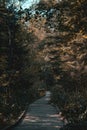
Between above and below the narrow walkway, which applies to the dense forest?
above

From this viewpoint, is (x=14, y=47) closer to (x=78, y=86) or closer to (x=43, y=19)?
(x=78, y=86)

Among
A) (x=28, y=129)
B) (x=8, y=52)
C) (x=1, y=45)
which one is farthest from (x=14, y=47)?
(x=28, y=129)

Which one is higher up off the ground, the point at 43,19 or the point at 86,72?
the point at 43,19

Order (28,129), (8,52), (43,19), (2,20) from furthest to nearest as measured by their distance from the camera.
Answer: (8,52) → (2,20) → (28,129) → (43,19)

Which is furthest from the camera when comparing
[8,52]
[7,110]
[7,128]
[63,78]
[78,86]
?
[63,78]

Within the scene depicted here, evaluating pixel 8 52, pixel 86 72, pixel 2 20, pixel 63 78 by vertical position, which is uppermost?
pixel 2 20

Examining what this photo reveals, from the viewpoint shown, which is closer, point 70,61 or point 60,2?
point 60,2

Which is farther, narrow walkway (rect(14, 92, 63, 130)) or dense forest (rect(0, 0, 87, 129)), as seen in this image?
narrow walkway (rect(14, 92, 63, 130))

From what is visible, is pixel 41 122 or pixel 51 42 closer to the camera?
pixel 41 122

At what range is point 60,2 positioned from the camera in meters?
12.8

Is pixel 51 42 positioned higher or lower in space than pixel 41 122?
higher

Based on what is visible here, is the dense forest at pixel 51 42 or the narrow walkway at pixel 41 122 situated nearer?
the dense forest at pixel 51 42

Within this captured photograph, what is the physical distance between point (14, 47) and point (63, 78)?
17942mm

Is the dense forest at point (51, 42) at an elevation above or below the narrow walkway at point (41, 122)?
above
